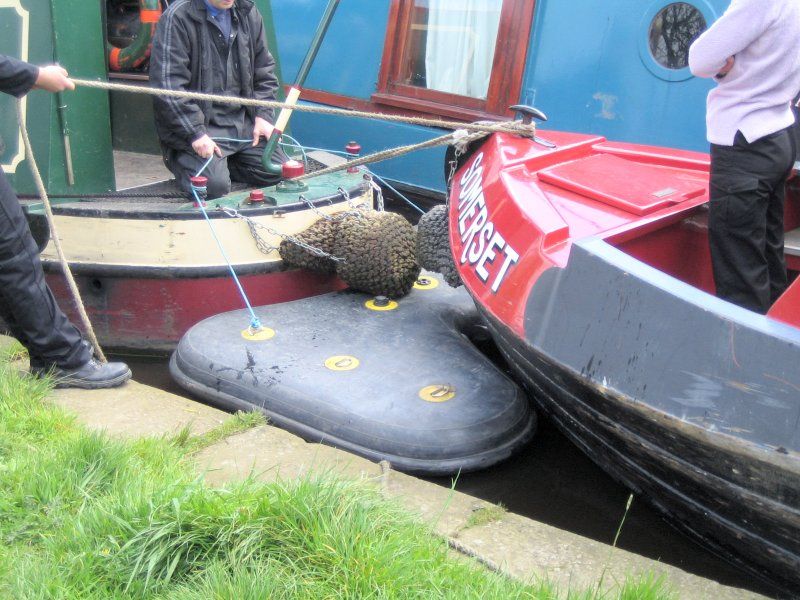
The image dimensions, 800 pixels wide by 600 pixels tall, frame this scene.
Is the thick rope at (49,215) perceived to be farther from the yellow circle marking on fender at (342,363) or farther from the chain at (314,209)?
the chain at (314,209)

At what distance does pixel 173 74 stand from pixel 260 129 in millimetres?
556

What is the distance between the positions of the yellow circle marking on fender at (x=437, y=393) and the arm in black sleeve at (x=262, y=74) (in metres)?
2.04

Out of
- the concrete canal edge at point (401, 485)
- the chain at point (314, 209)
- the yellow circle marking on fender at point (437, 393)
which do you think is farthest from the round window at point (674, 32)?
the concrete canal edge at point (401, 485)

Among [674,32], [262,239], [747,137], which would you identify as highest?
[674,32]

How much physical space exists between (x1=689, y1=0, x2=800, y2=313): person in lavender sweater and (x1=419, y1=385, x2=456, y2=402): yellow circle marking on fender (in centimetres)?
102

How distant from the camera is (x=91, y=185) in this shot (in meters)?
4.07

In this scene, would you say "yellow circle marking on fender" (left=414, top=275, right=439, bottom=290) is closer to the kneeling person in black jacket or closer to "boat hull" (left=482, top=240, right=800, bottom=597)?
the kneeling person in black jacket

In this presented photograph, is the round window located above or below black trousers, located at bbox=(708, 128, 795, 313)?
above

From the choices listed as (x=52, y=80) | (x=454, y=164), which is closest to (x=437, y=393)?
(x=454, y=164)

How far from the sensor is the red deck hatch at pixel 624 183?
9.50 feet

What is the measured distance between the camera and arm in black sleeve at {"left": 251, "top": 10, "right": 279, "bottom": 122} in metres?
4.42

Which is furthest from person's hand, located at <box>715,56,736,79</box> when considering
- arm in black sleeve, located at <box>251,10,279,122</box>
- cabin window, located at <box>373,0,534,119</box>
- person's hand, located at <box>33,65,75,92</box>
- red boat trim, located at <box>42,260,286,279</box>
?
arm in black sleeve, located at <box>251,10,279,122</box>

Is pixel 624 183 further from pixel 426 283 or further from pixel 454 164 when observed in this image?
pixel 426 283

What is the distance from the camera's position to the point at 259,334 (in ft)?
11.6
